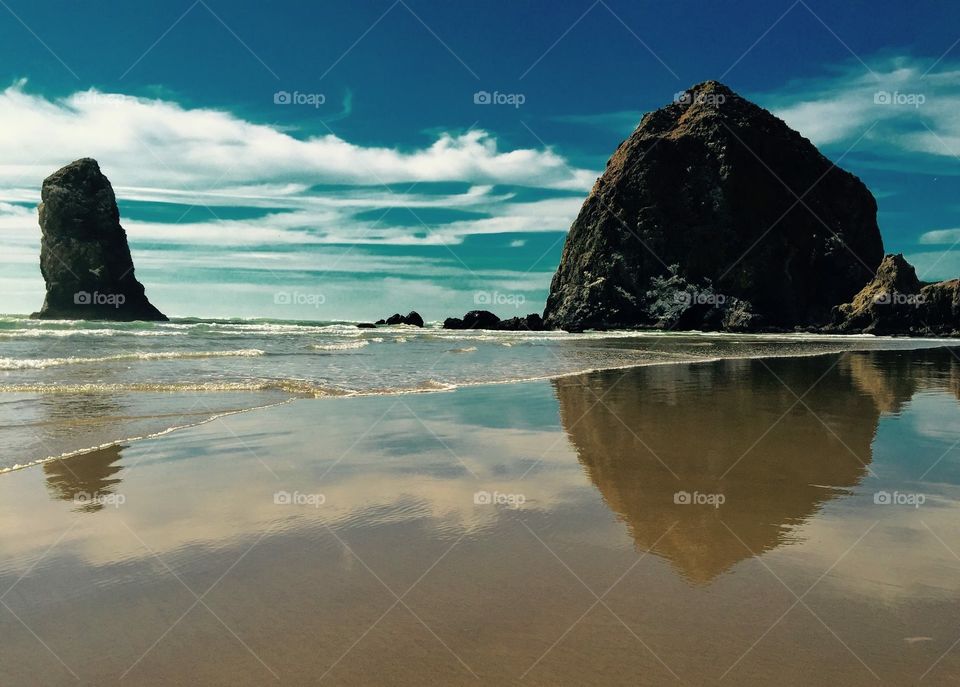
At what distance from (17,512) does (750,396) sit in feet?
39.1

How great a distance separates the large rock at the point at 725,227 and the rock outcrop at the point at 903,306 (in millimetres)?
14538

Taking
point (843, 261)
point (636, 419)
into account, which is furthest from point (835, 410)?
point (843, 261)

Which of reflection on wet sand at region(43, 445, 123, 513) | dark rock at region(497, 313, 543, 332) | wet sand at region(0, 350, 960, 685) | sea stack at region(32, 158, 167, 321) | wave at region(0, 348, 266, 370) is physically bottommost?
reflection on wet sand at region(43, 445, 123, 513)

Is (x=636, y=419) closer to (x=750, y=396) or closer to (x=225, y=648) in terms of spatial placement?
(x=750, y=396)

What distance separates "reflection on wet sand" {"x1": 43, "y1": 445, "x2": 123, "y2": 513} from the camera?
5.48 m

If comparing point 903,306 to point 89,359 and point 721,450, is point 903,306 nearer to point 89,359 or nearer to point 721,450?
point 721,450

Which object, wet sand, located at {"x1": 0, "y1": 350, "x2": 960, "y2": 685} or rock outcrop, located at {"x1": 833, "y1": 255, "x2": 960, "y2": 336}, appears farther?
rock outcrop, located at {"x1": 833, "y1": 255, "x2": 960, "y2": 336}

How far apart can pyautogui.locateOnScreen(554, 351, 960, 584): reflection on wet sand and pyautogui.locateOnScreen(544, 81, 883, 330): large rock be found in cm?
6798

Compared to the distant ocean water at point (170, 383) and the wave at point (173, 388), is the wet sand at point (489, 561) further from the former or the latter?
the wave at point (173, 388)

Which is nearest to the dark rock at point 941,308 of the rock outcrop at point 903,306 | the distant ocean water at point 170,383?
the rock outcrop at point 903,306

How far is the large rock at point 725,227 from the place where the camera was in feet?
263

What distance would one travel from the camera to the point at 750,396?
11977 mm

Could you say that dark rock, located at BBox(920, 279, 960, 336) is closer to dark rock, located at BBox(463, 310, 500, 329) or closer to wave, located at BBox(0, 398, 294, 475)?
dark rock, located at BBox(463, 310, 500, 329)

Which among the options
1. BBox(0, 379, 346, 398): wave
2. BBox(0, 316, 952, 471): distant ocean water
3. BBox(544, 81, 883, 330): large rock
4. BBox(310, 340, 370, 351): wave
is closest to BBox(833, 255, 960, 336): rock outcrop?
BBox(544, 81, 883, 330): large rock
